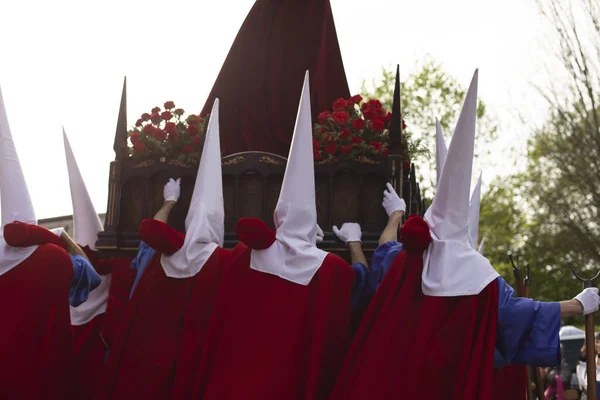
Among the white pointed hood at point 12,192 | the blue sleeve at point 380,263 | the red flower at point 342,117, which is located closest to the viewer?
the blue sleeve at point 380,263

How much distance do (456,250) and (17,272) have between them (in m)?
3.33

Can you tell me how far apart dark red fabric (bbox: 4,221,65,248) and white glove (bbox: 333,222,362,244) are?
2.35 metres

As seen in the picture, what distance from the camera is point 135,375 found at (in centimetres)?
592

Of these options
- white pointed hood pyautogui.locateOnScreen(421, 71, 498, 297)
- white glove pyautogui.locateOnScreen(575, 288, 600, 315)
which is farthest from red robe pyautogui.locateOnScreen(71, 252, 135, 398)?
white glove pyautogui.locateOnScreen(575, 288, 600, 315)

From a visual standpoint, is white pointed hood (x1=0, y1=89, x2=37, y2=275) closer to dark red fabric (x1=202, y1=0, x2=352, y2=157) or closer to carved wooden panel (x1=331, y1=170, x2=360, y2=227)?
dark red fabric (x1=202, y1=0, x2=352, y2=157)

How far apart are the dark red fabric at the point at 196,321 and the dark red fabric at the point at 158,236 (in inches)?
12.1

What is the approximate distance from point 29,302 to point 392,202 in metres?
3.00

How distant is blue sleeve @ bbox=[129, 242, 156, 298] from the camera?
6383 millimetres

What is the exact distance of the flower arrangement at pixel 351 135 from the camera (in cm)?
679

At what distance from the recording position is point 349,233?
20.8 feet

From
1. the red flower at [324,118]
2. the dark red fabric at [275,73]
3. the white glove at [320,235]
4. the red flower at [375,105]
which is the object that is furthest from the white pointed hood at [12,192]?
the red flower at [375,105]

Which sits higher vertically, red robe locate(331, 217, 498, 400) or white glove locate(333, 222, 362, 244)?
white glove locate(333, 222, 362, 244)

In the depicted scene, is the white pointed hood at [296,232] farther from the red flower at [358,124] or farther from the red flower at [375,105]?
the red flower at [375,105]

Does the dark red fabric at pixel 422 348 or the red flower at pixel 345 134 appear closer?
the dark red fabric at pixel 422 348
